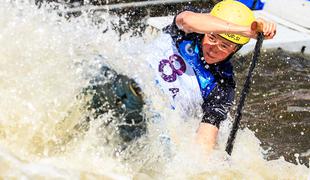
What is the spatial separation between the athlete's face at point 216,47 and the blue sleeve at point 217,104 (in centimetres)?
26

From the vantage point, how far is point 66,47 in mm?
4707

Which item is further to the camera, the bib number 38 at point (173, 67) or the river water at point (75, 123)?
the bib number 38 at point (173, 67)

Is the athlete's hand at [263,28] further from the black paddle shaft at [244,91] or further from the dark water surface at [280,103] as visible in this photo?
the dark water surface at [280,103]

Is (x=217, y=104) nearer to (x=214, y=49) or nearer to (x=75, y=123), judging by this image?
(x=214, y=49)

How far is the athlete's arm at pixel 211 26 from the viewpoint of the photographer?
155 inches

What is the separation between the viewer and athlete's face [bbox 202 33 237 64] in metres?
4.43

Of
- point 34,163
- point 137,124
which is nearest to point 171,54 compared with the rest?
point 137,124

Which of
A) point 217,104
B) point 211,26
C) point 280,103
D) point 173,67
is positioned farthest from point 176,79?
point 280,103

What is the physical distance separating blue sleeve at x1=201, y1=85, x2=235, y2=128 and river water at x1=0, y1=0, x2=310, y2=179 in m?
0.19

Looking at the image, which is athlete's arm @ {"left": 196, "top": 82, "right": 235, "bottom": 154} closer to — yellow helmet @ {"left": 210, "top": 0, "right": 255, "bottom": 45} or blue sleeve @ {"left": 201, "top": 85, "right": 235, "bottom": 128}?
blue sleeve @ {"left": 201, "top": 85, "right": 235, "bottom": 128}

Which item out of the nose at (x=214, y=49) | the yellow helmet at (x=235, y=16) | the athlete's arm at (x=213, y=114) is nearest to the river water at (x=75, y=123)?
the athlete's arm at (x=213, y=114)

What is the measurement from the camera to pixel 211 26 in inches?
163

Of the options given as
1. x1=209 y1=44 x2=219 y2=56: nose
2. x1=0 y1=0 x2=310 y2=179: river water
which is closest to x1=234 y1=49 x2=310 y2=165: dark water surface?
x1=0 y1=0 x2=310 y2=179: river water

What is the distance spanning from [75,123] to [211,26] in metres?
1.22
